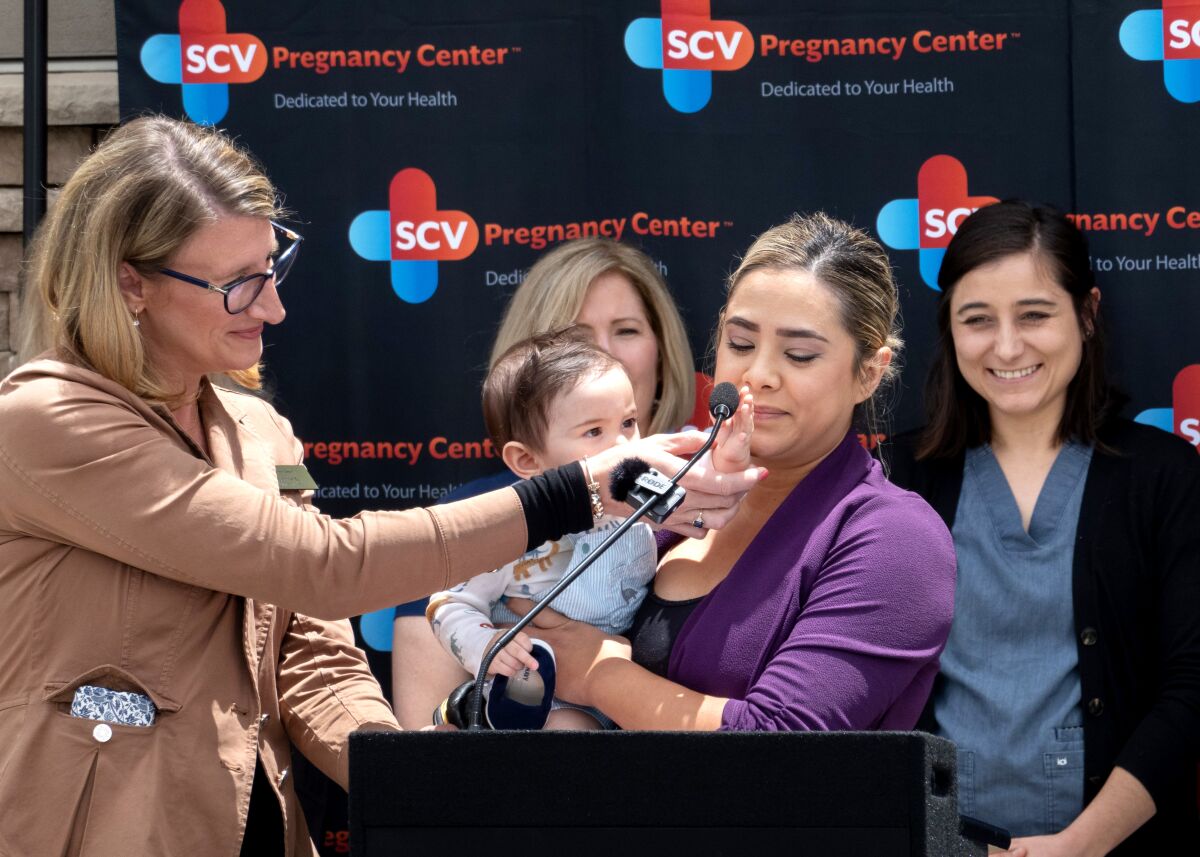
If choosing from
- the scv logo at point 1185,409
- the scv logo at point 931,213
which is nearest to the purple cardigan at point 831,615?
the scv logo at point 931,213

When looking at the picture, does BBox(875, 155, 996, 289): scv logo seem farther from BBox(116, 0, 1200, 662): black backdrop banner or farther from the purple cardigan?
the purple cardigan

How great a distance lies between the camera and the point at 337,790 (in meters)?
3.52

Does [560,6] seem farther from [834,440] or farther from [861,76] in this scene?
[834,440]

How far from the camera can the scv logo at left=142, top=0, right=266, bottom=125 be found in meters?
3.56

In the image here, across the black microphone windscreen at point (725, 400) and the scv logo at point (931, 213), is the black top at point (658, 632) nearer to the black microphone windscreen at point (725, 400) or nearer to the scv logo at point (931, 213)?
the black microphone windscreen at point (725, 400)

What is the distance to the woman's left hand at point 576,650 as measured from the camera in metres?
2.04

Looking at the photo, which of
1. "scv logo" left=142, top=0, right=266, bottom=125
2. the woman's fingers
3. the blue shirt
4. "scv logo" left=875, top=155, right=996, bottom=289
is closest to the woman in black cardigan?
the blue shirt

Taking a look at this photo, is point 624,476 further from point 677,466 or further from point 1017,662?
point 1017,662

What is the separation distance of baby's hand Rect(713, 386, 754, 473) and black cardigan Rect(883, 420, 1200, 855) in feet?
3.65

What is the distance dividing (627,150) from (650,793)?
96.5 inches

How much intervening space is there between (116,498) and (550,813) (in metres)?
0.81

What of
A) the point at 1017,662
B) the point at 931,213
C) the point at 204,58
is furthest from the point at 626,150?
the point at 1017,662

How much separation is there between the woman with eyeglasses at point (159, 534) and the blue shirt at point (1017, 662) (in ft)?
3.50

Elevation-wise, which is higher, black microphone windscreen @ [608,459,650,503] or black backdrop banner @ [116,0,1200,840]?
black backdrop banner @ [116,0,1200,840]
